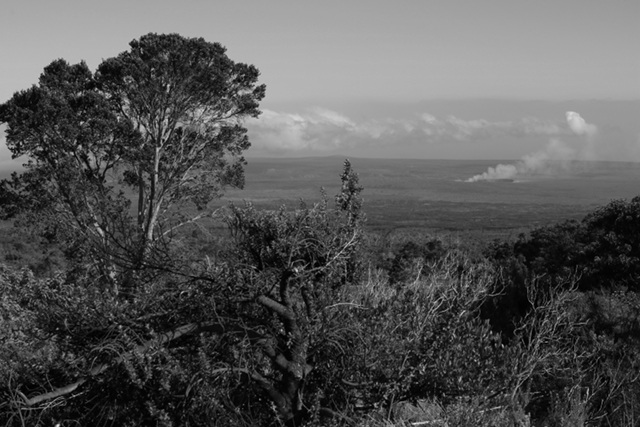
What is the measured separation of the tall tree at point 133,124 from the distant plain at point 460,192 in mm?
25775

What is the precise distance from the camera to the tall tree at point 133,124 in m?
15.9

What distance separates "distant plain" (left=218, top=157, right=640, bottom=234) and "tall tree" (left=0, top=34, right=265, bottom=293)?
25.8 m

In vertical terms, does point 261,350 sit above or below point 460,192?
above

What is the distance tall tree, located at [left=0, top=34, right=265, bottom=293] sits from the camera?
15938 millimetres

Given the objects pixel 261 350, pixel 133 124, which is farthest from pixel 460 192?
pixel 261 350

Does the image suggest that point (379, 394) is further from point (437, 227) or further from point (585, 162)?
point (585, 162)

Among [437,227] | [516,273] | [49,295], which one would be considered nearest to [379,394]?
[49,295]

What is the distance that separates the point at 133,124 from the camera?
1695 cm

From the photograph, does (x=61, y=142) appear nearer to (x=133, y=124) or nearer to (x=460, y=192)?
(x=133, y=124)

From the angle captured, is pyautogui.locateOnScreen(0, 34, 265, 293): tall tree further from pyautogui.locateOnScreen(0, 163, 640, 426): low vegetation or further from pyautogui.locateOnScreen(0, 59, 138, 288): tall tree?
pyautogui.locateOnScreen(0, 163, 640, 426): low vegetation

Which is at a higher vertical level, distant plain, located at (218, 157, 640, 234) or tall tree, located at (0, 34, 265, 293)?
tall tree, located at (0, 34, 265, 293)

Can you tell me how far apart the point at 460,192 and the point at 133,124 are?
4268 inches

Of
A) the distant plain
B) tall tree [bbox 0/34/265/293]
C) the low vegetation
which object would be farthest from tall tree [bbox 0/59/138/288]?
the distant plain

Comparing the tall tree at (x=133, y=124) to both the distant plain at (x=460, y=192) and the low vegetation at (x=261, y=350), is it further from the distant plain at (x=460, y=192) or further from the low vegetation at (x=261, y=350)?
the distant plain at (x=460, y=192)
